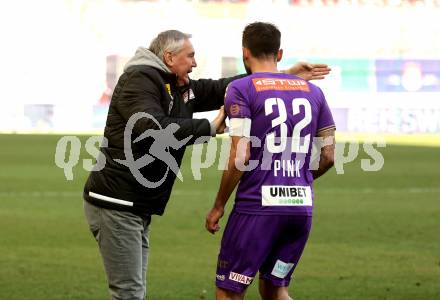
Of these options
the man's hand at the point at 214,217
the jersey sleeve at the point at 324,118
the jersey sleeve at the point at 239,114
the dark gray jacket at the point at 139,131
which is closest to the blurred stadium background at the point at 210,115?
the dark gray jacket at the point at 139,131

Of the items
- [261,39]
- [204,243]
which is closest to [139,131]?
[261,39]

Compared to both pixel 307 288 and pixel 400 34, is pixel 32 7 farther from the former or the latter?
pixel 307 288

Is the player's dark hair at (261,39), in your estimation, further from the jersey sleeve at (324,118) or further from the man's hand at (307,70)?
the man's hand at (307,70)

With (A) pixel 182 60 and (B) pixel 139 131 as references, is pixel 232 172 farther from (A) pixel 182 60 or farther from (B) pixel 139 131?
(A) pixel 182 60

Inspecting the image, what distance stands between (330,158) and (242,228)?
879mm

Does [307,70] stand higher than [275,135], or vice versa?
[307,70]

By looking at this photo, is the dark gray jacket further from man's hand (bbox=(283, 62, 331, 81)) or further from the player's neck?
man's hand (bbox=(283, 62, 331, 81))

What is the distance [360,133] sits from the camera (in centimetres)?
4891

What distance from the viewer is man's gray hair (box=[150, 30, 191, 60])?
276 inches

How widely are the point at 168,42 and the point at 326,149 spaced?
121cm

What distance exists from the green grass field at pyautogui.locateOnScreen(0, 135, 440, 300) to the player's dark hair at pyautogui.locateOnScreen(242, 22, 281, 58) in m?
3.91

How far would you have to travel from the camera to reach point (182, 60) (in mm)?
7031

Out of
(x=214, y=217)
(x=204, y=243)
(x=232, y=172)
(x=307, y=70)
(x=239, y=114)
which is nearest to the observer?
(x=239, y=114)

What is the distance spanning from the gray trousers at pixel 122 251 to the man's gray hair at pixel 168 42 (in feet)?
3.40
